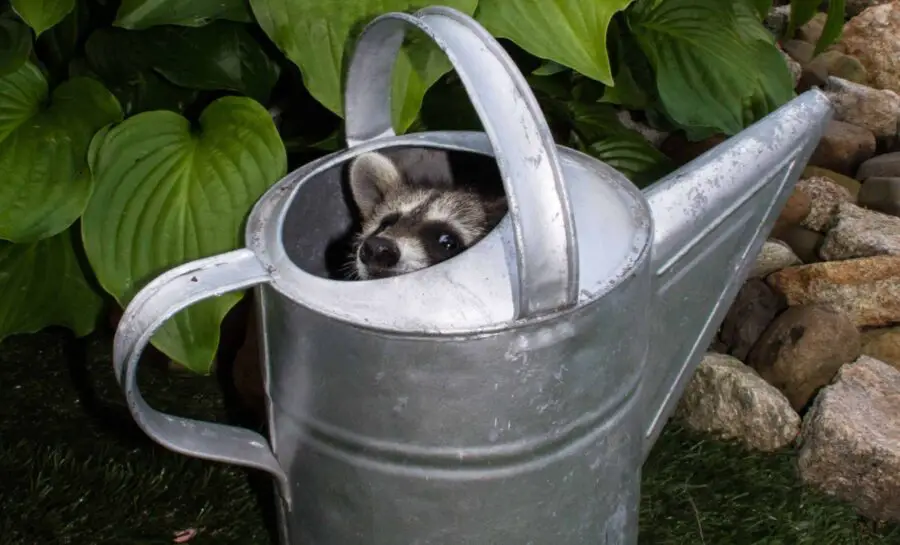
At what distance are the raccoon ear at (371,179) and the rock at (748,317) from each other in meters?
0.73

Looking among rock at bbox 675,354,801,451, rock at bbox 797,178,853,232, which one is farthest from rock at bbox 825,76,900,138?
rock at bbox 675,354,801,451

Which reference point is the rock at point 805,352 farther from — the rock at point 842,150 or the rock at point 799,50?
the rock at point 799,50

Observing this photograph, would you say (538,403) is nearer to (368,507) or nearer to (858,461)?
(368,507)

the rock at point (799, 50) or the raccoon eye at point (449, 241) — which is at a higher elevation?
the raccoon eye at point (449, 241)

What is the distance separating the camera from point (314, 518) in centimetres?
74

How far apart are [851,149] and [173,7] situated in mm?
1339

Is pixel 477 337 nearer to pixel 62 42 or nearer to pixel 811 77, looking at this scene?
pixel 62 42

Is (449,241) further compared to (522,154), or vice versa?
(449,241)

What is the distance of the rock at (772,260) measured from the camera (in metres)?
1.52

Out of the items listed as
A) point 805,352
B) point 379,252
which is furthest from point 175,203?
point 805,352

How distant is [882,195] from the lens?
169cm

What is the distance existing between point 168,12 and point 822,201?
114 cm

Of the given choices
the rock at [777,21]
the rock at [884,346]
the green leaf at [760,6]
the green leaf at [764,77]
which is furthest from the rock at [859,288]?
the rock at [777,21]

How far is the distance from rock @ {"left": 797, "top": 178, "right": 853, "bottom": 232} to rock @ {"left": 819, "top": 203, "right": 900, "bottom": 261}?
0.13ft
